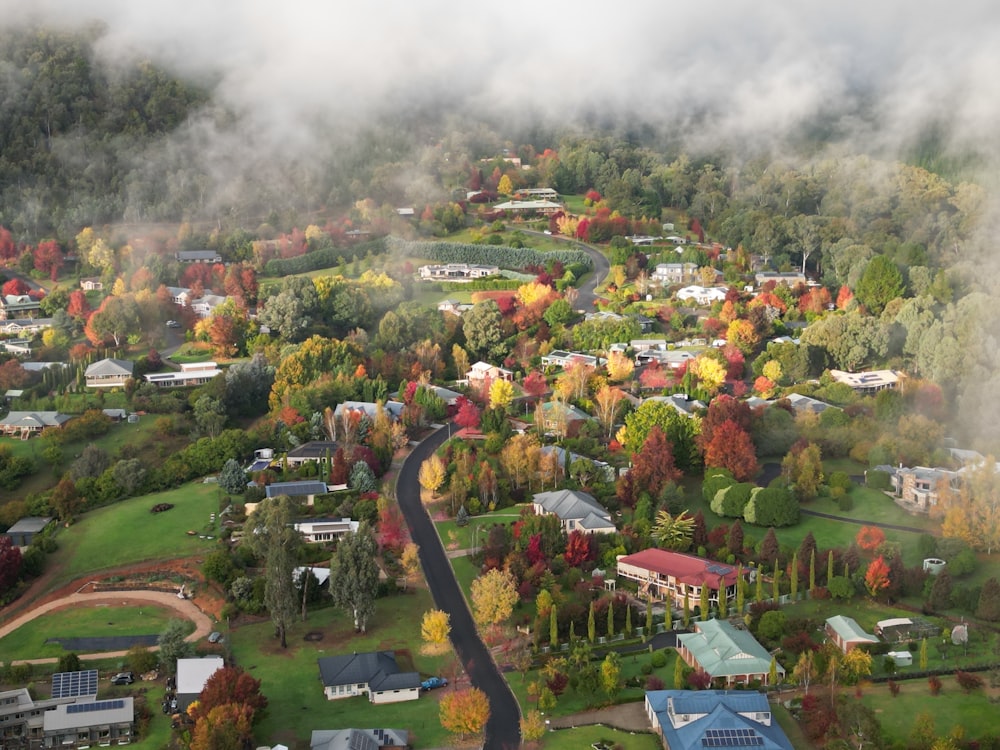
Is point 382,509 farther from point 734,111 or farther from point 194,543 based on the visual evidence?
point 734,111

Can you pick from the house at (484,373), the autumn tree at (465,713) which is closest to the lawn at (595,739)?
the autumn tree at (465,713)

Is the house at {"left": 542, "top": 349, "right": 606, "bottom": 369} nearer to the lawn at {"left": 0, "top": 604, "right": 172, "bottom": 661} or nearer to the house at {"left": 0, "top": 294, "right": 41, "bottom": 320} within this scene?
the lawn at {"left": 0, "top": 604, "right": 172, "bottom": 661}

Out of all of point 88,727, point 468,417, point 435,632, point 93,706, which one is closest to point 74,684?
point 93,706

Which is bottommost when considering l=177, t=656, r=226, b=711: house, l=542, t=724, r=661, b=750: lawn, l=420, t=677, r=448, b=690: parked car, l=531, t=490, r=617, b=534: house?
l=542, t=724, r=661, b=750: lawn

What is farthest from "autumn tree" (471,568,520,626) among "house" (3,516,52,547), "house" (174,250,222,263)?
"house" (174,250,222,263)

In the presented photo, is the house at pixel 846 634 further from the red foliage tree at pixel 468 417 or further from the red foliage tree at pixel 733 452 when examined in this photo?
the red foliage tree at pixel 468 417

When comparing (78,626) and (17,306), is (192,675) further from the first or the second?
(17,306)
